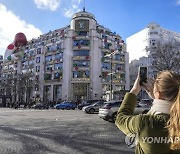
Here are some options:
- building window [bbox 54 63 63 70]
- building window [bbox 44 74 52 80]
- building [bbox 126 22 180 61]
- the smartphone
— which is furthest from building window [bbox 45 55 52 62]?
the smartphone

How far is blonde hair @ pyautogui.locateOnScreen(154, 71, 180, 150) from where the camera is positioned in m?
1.89

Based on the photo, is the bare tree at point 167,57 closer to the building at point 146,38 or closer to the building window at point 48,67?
the building window at point 48,67

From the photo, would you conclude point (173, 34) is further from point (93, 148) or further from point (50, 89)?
point (93, 148)

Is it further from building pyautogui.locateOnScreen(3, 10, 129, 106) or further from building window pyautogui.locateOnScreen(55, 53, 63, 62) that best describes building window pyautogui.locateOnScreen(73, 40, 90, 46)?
building window pyautogui.locateOnScreen(55, 53, 63, 62)

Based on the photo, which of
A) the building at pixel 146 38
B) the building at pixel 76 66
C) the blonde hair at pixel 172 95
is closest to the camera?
the blonde hair at pixel 172 95

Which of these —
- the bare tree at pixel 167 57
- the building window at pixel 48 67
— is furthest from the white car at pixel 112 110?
the building window at pixel 48 67

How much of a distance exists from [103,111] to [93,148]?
417 inches

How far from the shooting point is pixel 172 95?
6.77 ft

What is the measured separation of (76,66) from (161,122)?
2729 inches

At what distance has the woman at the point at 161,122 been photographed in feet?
6.31

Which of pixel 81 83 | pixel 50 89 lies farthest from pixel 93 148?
pixel 50 89

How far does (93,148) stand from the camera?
26.0ft

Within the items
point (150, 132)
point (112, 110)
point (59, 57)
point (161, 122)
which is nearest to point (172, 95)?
point (161, 122)

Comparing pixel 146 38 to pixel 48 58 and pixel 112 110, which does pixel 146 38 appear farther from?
pixel 112 110
